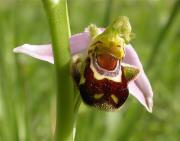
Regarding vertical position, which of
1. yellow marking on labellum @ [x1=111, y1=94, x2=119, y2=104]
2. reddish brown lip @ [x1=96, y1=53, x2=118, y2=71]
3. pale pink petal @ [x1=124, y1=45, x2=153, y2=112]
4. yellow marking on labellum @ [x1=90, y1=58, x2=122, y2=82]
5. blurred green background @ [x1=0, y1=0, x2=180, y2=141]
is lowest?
blurred green background @ [x1=0, y1=0, x2=180, y2=141]

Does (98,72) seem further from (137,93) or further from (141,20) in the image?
(141,20)

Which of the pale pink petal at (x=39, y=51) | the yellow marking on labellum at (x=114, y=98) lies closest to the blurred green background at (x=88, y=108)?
the pale pink petal at (x=39, y=51)

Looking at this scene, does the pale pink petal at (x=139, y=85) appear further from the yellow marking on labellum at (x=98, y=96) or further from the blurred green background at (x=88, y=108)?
the blurred green background at (x=88, y=108)

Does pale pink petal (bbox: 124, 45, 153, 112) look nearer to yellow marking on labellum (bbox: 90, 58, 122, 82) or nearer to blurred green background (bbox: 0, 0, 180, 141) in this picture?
yellow marking on labellum (bbox: 90, 58, 122, 82)

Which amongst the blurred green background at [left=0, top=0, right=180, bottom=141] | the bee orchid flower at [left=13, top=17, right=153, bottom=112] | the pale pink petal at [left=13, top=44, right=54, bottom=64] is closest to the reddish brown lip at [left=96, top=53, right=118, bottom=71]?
the bee orchid flower at [left=13, top=17, right=153, bottom=112]

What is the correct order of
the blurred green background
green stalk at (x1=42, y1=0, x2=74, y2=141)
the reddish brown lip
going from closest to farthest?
green stalk at (x1=42, y1=0, x2=74, y2=141) → the reddish brown lip → the blurred green background

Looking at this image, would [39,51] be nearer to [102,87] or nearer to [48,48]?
[48,48]
